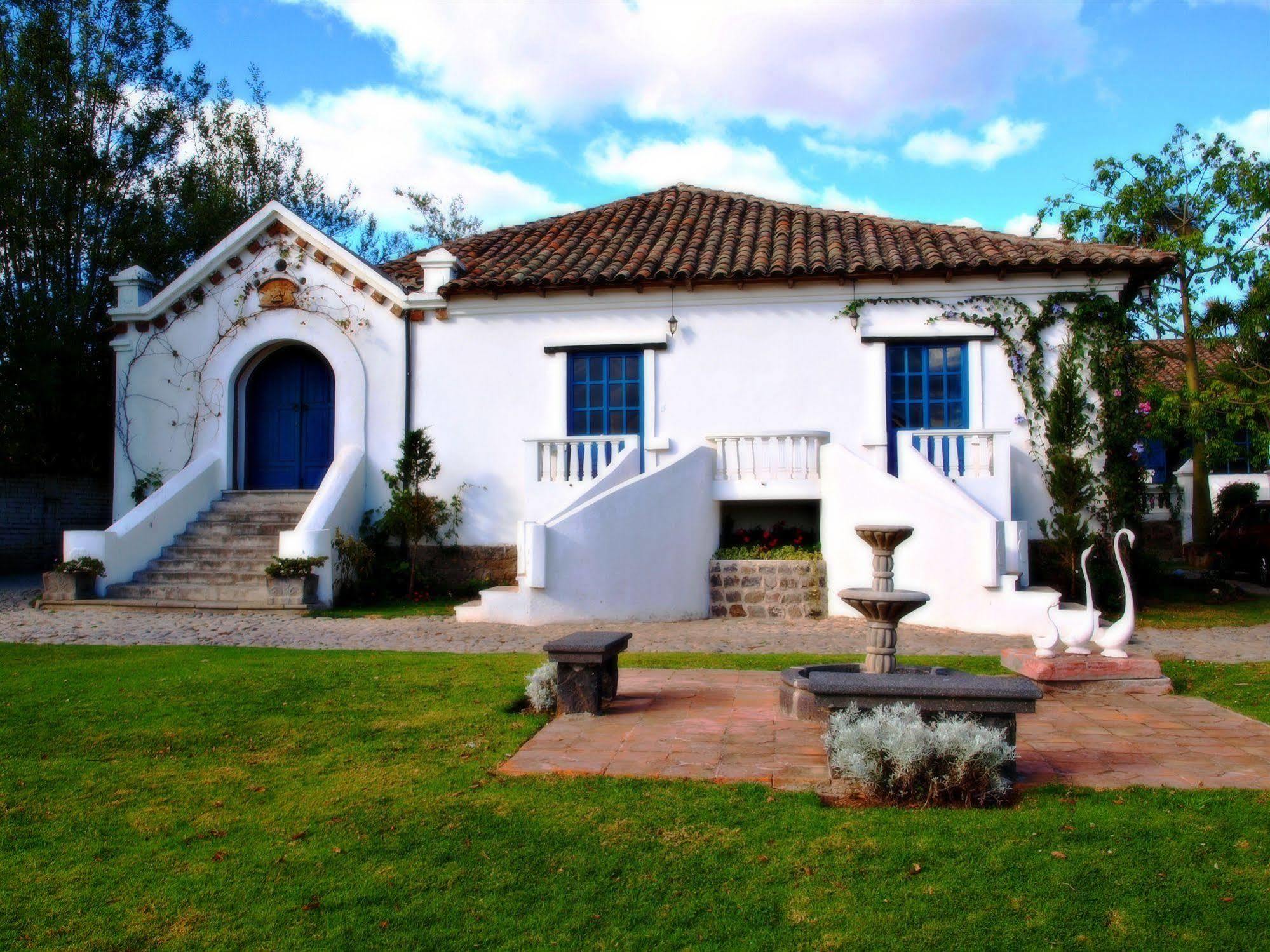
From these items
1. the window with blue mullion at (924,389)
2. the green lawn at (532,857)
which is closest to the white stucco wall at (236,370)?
the window with blue mullion at (924,389)

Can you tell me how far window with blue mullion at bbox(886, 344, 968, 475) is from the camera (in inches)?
553

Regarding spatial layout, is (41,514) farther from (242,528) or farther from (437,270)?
(437,270)

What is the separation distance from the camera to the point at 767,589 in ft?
41.6

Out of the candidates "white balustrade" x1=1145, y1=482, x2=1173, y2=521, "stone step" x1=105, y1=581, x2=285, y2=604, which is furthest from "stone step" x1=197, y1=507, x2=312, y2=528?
"white balustrade" x1=1145, y1=482, x2=1173, y2=521

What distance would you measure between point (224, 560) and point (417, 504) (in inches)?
107

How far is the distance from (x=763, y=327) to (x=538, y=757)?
986 cm

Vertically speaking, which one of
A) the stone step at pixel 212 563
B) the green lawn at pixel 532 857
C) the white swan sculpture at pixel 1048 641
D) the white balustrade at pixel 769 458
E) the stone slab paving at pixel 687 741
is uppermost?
the white balustrade at pixel 769 458

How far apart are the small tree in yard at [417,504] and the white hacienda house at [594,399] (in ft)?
0.96

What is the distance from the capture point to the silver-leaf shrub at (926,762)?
15.3ft

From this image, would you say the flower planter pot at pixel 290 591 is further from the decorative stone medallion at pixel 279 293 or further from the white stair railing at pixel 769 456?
the white stair railing at pixel 769 456

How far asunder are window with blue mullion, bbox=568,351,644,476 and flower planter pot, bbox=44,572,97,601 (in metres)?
6.87

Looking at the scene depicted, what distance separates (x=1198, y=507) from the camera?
66.4 feet

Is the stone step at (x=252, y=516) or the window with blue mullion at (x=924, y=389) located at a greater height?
the window with blue mullion at (x=924, y=389)

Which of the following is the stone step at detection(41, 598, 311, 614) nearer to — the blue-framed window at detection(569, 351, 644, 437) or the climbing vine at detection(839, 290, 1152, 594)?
the blue-framed window at detection(569, 351, 644, 437)
